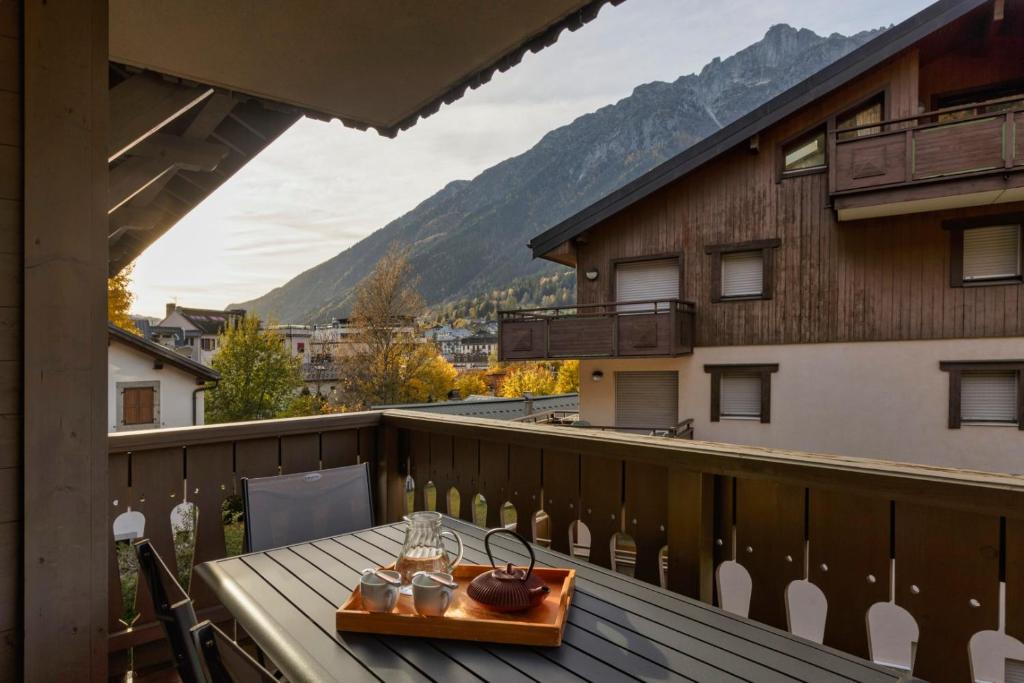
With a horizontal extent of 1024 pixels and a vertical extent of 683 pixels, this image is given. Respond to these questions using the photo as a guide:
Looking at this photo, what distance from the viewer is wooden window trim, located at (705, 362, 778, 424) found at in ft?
28.1

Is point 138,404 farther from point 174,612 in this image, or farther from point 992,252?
point 992,252

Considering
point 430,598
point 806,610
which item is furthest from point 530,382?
point 430,598

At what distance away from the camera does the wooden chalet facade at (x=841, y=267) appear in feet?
23.6

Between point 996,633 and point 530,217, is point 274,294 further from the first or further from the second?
point 996,633

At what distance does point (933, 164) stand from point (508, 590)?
8150 millimetres

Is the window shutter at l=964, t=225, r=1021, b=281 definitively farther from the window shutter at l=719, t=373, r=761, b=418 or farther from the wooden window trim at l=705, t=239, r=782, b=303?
the window shutter at l=719, t=373, r=761, b=418

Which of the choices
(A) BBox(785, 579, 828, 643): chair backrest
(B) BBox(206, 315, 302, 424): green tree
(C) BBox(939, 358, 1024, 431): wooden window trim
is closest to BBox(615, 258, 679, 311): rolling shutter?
(C) BBox(939, 358, 1024, 431): wooden window trim

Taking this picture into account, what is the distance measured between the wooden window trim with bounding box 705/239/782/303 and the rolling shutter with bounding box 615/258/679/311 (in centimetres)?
61

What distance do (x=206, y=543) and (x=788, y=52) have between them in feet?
301

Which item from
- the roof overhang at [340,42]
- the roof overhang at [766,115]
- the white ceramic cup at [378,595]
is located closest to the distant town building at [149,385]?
the roof overhang at [766,115]

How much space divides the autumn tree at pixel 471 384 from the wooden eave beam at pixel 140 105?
21.3 metres

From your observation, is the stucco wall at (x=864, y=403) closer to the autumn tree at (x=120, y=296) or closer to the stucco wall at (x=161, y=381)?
the autumn tree at (x=120, y=296)

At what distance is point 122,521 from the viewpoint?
87.0 inches

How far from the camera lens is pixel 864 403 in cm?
801
